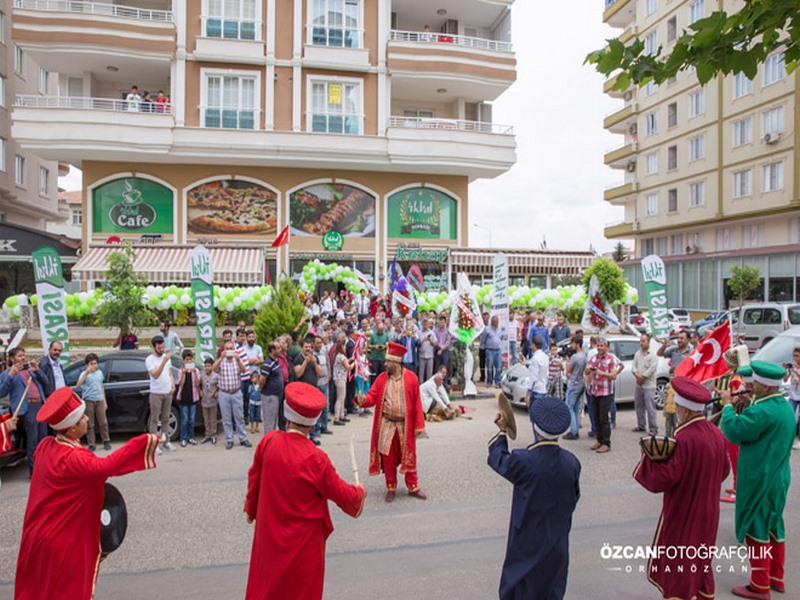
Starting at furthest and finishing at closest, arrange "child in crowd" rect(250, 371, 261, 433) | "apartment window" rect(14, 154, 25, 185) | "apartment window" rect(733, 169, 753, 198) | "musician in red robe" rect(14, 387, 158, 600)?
1. "apartment window" rect(733, 169, 753, 198)
2. "apartment window" rect(14, 154, 25, 185)
3. "child in crowd" rect(250, 371, 261, 433)
4. "musician in red robe" rect(14, 387, 158, 600)

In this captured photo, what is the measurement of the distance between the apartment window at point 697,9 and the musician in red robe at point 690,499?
39.5m

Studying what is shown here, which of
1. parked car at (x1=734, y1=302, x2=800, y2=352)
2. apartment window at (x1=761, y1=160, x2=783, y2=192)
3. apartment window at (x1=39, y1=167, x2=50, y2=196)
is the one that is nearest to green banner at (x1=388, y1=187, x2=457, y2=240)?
parked car at (x1=734, y1=302, x2=800, y2=352)

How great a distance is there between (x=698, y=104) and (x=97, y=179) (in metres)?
34.4

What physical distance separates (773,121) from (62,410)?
37.8 metres

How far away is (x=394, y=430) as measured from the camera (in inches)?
284

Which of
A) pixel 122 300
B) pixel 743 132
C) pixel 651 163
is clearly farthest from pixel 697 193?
pixel 122 300

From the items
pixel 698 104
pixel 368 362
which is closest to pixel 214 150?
pixel 368 362

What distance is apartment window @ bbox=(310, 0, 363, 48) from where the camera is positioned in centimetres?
2677

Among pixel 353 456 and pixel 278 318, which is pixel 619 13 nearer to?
pixel 278 318

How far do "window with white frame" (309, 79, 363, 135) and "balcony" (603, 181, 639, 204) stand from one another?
1007 inches

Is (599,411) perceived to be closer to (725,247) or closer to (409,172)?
(409,172)

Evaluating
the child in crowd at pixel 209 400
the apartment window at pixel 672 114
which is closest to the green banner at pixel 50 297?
the child in crowd at pixel 209 400

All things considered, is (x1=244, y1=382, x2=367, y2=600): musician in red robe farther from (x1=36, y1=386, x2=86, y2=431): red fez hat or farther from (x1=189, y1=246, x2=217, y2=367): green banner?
Answer: (x1=189, y1=246, x2=217, y2=367): green banner

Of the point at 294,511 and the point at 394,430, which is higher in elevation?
the point at 294,511
